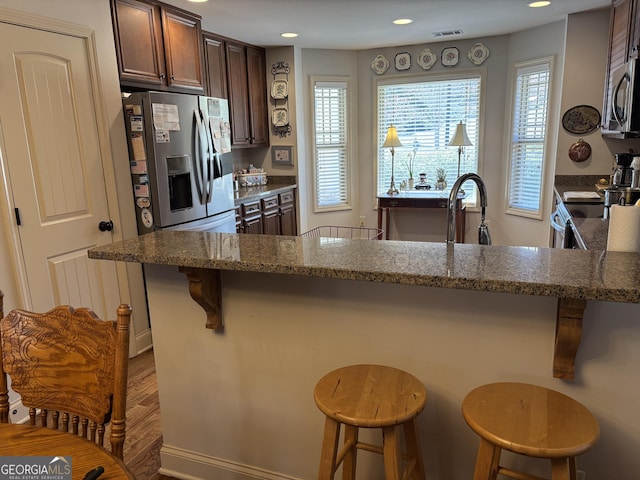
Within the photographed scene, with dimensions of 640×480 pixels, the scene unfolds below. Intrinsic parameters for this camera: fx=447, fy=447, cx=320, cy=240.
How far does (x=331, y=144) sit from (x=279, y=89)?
88 centimetres

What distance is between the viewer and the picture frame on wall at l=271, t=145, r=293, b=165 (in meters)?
4.99

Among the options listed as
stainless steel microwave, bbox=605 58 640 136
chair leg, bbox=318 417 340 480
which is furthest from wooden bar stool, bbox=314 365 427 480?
stainless steel microwave, bbox=605 58 640 136

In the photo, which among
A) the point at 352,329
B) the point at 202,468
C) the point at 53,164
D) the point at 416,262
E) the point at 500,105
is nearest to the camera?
the point at 416,262

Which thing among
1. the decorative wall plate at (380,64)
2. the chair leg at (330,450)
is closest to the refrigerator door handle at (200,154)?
the chair leg at (330,450)

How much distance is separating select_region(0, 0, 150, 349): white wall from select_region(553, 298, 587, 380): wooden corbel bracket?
8.25 ft

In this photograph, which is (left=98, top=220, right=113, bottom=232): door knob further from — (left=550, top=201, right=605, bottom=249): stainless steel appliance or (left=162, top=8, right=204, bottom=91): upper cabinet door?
(left=550, top=201, right=605, bottom=249): stainless steel appliance

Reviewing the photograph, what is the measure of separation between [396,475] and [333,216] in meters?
4.41

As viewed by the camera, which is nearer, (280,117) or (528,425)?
(528,425)

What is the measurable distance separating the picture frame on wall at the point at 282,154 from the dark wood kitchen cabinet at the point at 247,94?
125mm

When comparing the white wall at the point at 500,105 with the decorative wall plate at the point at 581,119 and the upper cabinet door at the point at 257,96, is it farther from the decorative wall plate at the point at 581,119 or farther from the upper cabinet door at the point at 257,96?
the upper cabinet door at the point at 257,96

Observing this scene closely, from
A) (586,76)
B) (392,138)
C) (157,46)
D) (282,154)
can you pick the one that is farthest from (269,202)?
(586,76)

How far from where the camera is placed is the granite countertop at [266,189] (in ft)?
13.6

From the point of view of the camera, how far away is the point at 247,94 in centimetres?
465

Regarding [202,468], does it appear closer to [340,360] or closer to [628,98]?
[340,360]
